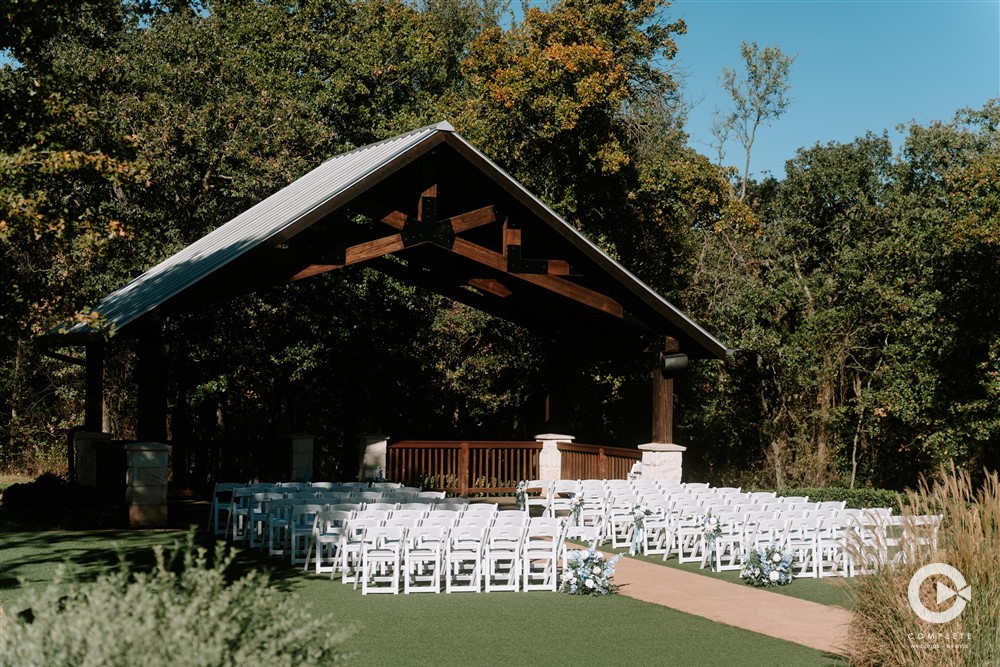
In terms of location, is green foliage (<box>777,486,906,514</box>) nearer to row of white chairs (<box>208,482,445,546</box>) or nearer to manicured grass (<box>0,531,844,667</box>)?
row of white chairs (<box>208,482,445,546</box>)

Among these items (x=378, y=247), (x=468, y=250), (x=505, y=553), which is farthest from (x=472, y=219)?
(x=505, y=553)

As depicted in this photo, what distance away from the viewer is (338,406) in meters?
28.6

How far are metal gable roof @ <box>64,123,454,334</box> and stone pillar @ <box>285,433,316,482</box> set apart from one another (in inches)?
150

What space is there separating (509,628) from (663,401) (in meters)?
10.8

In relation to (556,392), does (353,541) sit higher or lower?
lower

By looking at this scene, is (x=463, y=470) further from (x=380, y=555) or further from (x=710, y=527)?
(x=380, y=555)

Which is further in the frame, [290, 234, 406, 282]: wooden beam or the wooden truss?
→ the wooden truss

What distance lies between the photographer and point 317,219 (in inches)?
610

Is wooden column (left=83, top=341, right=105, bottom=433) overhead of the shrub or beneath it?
overhead

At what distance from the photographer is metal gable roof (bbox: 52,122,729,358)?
50.3ft

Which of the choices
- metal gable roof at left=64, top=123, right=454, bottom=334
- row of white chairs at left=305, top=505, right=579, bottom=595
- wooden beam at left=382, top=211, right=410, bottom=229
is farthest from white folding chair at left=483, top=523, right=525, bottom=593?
wooden beam at left=382, top=211, right=410, bottom=229

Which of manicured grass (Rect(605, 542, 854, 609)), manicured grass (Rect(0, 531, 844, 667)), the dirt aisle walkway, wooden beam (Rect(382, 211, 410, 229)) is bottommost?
manicured grass (Rect(605, 542, 854, 609))

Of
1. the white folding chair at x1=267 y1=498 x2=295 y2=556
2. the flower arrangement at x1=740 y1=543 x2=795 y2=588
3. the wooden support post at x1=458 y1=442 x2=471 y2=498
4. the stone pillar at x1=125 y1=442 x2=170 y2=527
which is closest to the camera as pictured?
the flower arrangement at x1=740 y1=543 x2=795 y2=588

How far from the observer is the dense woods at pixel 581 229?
23391mm
